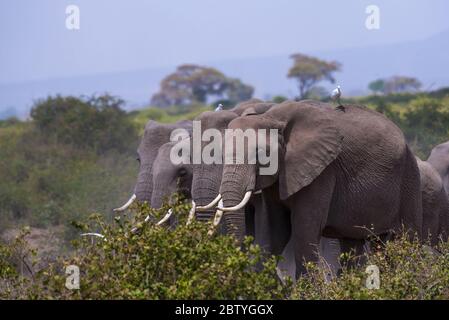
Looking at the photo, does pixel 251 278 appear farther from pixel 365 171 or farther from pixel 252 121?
pixel 365 171

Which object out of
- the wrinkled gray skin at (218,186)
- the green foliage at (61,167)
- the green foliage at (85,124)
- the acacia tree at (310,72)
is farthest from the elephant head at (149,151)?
the acacia tree at (310,72)

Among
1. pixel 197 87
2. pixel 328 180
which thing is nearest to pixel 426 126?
pixel 328 180

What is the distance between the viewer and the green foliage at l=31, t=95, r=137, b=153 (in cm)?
2373

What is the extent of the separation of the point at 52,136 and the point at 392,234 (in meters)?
14.1

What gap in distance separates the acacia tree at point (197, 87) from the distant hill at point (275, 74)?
171 feet

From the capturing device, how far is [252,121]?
9445 mm

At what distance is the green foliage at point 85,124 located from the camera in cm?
2373

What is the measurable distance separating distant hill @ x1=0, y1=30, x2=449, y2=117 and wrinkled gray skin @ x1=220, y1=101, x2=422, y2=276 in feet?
315

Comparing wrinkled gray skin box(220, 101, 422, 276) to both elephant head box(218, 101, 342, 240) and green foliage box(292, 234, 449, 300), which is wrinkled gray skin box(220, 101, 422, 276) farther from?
green foliage box(292, 234, 449, 300)

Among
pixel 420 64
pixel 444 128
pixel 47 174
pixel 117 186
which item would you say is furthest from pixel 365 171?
pixel 420 64

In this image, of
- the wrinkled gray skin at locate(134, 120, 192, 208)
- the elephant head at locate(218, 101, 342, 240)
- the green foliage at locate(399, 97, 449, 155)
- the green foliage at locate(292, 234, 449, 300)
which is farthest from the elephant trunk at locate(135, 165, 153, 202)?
the green foliage at locate(399, 97, 449, 155)

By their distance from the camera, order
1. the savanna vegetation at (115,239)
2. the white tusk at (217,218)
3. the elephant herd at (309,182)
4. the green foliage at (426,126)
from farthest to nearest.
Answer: the green foliage at (426,126) → the elephant herd at (309,182) → the white tusk at (217,218) → the savanna vegetation at (115,239)

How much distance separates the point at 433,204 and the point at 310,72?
36.7 meters

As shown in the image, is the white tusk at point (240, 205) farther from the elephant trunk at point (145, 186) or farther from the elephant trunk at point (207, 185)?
the elephant trunk at point (145, 186)
